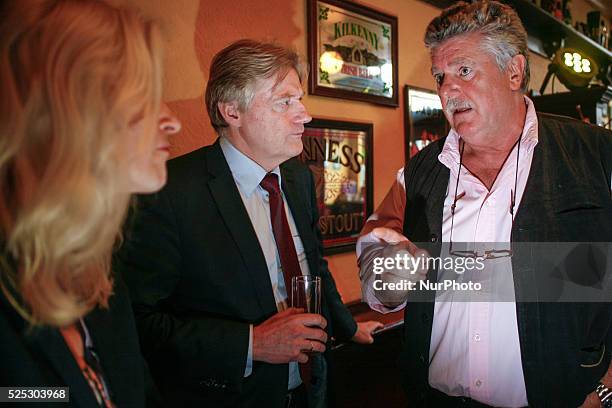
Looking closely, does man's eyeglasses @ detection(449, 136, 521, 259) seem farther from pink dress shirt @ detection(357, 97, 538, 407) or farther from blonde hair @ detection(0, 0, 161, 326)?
blonde hair @ detection(0, 0, 161, 326)

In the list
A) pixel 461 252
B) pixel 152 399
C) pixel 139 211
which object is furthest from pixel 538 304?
pixel 139 211

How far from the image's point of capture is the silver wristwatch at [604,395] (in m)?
1.44

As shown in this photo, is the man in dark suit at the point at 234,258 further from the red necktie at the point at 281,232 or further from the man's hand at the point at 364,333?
the man's hand at the point at 364,333

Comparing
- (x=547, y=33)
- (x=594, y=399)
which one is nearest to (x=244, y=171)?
(x=594, y=399)

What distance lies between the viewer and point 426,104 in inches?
124

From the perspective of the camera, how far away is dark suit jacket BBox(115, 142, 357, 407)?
1408 mm

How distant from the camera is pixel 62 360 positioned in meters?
0.80

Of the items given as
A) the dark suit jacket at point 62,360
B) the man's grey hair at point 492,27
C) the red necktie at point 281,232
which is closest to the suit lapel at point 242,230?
the red necktie at point 281,232

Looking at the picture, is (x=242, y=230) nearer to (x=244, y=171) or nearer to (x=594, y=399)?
(x=244, y=171)

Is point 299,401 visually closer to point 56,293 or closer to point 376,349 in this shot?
point 376,349

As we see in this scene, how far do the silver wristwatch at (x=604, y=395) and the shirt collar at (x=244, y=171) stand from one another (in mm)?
1267

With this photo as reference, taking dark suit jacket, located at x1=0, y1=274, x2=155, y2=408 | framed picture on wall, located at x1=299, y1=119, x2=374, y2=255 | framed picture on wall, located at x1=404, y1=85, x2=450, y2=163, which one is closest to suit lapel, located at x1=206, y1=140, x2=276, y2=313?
dark suit jacket, located at x1=0, y1=274, x2=155, y2=408

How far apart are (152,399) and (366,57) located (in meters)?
2.07

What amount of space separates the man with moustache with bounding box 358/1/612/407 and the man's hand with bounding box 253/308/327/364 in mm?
319
